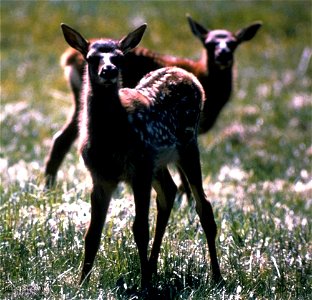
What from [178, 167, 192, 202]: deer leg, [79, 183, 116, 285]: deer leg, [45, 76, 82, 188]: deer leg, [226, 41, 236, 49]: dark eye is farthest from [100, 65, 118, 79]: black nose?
[226, 41, 236, 49]: dark eye

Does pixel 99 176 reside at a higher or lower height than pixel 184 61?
higher

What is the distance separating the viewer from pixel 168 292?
24.0 ft

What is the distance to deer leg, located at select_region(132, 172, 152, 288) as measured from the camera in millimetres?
7230

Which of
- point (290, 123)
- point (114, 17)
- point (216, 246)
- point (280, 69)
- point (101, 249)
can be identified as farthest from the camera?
point (114, 17)

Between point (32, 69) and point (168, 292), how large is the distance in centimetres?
1474

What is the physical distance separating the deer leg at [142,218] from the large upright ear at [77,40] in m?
1.38

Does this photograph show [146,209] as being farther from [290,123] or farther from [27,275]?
→ [290,123]

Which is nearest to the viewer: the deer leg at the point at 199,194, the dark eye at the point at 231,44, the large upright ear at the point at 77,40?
the large upright ear at the point at 77,40

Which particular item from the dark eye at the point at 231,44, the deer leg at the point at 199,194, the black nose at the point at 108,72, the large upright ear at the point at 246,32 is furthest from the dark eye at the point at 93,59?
the large upright ear at the point at 246,32

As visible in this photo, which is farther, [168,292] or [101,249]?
[101,249]

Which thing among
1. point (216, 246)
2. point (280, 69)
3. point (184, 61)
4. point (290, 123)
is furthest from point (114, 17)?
point (216, 246)

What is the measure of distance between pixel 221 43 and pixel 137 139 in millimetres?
5803

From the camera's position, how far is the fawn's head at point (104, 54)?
279 inches

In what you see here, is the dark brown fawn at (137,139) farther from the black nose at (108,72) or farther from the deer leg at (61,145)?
the deer leg at (61,145)
